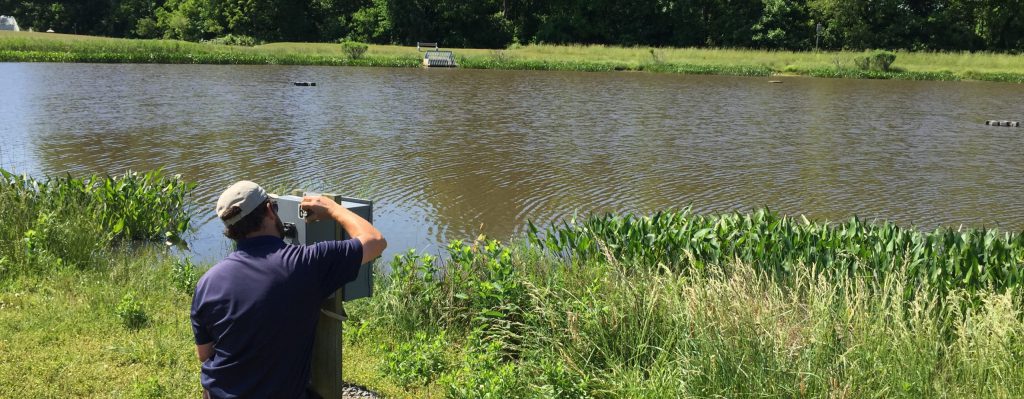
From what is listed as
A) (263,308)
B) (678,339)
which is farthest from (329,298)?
(678,339)

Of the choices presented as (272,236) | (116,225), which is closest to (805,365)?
(272,236)

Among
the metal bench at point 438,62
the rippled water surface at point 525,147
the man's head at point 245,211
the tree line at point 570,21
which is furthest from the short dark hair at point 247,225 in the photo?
the tree line at point 570,21

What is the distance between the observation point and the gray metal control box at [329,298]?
3.96 m

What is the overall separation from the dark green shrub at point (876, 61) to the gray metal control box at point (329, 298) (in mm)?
53910

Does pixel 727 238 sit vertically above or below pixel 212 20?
below

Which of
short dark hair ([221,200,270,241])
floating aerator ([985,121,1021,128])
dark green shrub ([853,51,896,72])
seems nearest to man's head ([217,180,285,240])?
short dark hair ([221,200,270,241])

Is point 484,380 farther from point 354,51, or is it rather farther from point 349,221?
point 354,51

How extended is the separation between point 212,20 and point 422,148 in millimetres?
65678

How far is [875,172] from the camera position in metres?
16.5

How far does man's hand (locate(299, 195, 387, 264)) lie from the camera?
12.0 ft

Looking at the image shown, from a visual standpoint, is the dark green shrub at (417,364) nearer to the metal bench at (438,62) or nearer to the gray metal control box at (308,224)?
the gray metal control box at (308,224)

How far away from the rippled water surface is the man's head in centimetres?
628

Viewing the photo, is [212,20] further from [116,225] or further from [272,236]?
[272,236]

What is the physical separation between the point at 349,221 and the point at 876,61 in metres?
55.3
